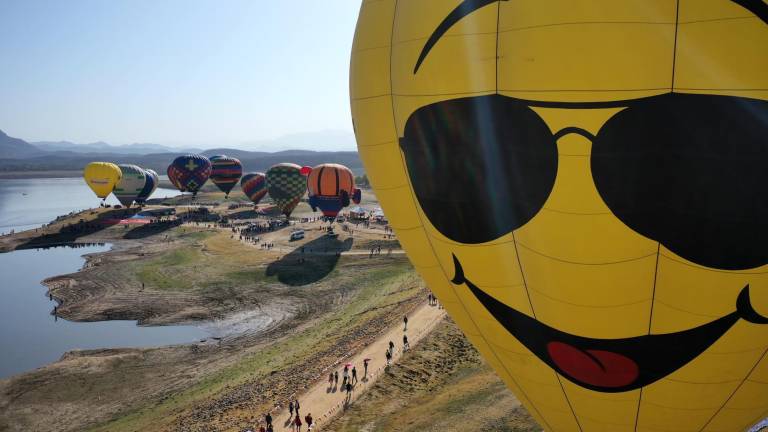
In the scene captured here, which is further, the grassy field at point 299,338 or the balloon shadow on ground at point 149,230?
the balloon shadow on ground at point 149,230

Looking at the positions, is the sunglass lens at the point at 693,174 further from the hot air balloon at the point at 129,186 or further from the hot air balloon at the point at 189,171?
the hot air balloon at the point at 189,171

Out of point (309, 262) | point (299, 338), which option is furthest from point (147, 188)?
point (299, 338)

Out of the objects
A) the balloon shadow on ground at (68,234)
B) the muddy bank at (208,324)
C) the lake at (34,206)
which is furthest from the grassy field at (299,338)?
the lake at (34,206)

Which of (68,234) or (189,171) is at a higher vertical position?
(189,171)

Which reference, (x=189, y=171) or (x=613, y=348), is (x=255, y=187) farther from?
(x=613, y=348)

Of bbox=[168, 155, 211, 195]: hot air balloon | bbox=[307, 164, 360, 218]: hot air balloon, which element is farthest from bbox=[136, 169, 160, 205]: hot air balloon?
bbox=[307, 164, 360, 218]: hot air balloon

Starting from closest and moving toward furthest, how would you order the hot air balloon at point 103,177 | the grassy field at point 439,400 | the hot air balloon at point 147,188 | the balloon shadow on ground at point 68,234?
the grassy field at point 439,400 → the balloon shadow on ground at point 68,234 → the hot air balloon at point 103,177 → the hot air balloon at point 147,188
